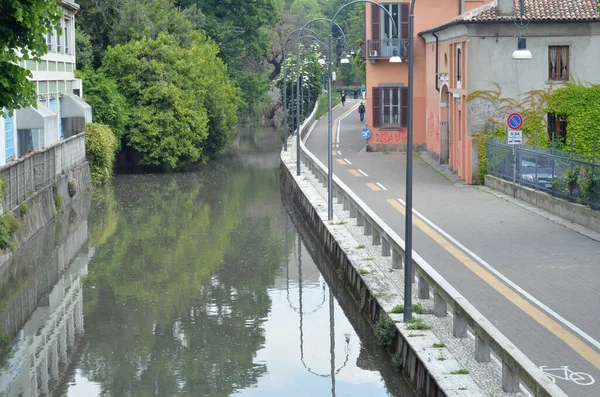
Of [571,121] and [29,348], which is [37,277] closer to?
[29,348]

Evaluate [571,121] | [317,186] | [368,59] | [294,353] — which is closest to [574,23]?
[571,121]

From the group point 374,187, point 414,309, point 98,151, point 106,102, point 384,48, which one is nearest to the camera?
point 414,309

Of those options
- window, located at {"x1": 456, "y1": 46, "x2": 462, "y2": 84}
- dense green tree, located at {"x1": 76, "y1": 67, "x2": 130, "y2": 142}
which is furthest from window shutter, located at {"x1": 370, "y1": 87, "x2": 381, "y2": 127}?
dense green tree, located at {"x1": 76, "y1": 67, "x2": 130, "y2": 142}

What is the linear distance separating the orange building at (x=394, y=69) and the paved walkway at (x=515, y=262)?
38.7 ft

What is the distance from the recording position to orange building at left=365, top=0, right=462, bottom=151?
5072 cm

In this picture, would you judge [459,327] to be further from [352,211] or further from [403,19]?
[403,19]

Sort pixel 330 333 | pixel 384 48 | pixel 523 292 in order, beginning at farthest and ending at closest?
pixel 384 48 < pixel 330 333 < pixel 523 292

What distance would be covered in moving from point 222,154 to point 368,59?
14275 millimetres

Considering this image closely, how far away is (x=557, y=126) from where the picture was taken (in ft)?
124

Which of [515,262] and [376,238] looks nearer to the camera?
[515,262]

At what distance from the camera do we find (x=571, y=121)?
3744cm

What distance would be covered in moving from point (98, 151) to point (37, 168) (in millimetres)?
13094

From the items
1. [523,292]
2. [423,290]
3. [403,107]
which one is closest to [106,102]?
[403,107]

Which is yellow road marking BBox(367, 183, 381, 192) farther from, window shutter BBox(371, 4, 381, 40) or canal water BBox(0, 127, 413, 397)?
window shutter BBox(371, 4, 381, 40)
